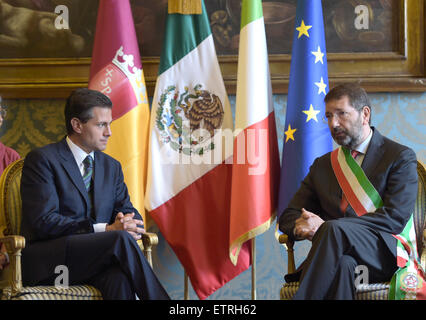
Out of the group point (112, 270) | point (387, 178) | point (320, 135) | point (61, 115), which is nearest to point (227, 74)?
point (320, 135)

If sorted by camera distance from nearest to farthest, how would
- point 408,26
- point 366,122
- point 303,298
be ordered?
point 303,298 → point 366,122 → point 408,26

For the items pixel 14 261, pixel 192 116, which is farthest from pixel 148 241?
pixel 192 116

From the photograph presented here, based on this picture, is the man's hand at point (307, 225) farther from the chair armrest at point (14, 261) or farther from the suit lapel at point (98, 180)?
the chair armrest at point (14, 261)

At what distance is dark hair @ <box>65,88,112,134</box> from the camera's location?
3.16 metres

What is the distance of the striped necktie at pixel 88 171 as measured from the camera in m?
3.16

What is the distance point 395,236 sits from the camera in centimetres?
291

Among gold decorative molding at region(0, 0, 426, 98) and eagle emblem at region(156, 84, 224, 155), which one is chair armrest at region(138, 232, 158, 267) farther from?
gold decorative molding at region(0, 0, 426, 98)

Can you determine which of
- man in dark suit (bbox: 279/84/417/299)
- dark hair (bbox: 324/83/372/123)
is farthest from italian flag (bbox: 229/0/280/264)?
dark hair (bbox: 324/83/372/123)

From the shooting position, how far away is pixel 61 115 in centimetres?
422

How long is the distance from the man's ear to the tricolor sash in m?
1.35

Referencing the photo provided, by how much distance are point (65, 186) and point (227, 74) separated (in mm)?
1534

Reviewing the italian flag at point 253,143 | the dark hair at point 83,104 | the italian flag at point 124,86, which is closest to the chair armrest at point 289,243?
the italian flag at point 253,143

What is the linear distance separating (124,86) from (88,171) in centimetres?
82

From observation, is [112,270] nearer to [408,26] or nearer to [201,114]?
[201,114]
